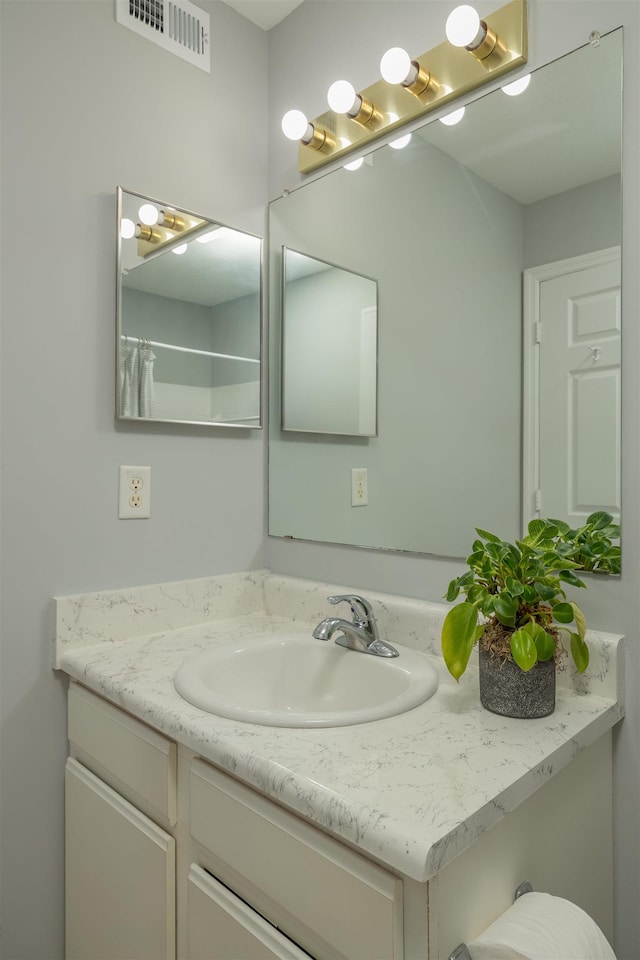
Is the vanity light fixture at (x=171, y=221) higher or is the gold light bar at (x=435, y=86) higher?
the gold light bar at (x=435, y=86)

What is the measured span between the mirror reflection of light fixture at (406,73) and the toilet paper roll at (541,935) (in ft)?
4.73

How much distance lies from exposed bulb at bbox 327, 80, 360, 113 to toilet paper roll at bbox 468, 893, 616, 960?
4.94 ft

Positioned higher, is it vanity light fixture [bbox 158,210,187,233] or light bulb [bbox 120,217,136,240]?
vanity light fixture [bbox 158,210,187,233]

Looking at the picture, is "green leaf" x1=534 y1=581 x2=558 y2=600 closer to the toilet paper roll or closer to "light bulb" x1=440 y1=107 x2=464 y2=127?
the toilet paper roll

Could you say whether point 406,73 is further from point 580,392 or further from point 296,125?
point 580,392

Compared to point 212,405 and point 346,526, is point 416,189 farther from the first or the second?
point 346,526

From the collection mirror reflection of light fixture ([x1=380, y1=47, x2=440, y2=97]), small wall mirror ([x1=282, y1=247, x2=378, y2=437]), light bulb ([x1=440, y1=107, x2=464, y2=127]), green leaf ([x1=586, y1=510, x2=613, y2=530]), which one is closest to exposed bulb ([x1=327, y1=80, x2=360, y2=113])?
mirror reflection of light fixture ([x1=380, y1=47, x2=440, y2=97])

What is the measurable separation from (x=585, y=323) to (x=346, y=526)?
70 centimetres

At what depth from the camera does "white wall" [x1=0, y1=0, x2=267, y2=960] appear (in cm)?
119

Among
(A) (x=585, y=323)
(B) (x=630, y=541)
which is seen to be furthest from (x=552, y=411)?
(B) (x=630, y=541)

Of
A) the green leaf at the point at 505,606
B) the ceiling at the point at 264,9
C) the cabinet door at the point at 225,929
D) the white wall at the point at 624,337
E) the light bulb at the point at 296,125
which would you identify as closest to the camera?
the cabinet door at the point at 225,929

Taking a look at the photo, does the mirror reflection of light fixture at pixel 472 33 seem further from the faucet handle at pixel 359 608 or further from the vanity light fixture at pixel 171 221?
the faucet handle at pixel 359 608

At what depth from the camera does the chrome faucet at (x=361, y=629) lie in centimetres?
115

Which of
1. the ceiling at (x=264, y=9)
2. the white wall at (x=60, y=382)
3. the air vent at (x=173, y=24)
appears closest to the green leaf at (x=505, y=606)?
the white wall at (x=60, y=382)
